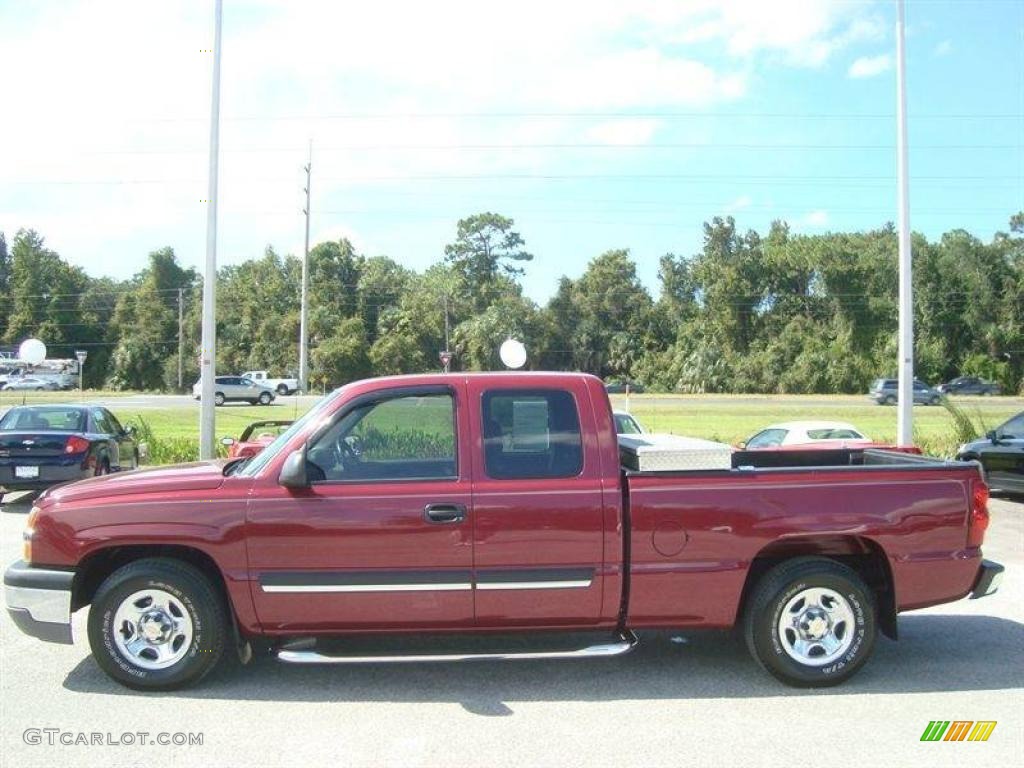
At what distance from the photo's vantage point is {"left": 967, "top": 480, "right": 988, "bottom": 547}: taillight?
18.0 ft

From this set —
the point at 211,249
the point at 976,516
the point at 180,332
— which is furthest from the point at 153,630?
the point at 180,332

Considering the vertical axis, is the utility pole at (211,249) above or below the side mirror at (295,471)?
above

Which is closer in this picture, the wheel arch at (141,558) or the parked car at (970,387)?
the wheel arch at (141,558)

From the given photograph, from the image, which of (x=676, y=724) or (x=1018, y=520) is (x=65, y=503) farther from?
(x=1018, y=520)

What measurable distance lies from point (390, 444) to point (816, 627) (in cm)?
264

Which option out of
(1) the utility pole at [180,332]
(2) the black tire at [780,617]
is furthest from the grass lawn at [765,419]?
(1) the utility pole at [180,332]

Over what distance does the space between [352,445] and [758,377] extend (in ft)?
233

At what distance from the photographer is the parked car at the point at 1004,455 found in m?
13.8

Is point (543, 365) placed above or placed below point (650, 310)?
below

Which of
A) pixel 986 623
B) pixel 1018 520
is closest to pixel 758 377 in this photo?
pixel 1018 520

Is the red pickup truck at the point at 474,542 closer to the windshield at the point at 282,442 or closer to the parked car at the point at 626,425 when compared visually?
the windshield at the point at 282,442

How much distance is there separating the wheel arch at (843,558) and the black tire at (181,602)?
2.97 meters

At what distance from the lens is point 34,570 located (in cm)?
525

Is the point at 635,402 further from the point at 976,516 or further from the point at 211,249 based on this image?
the point at 976,516
